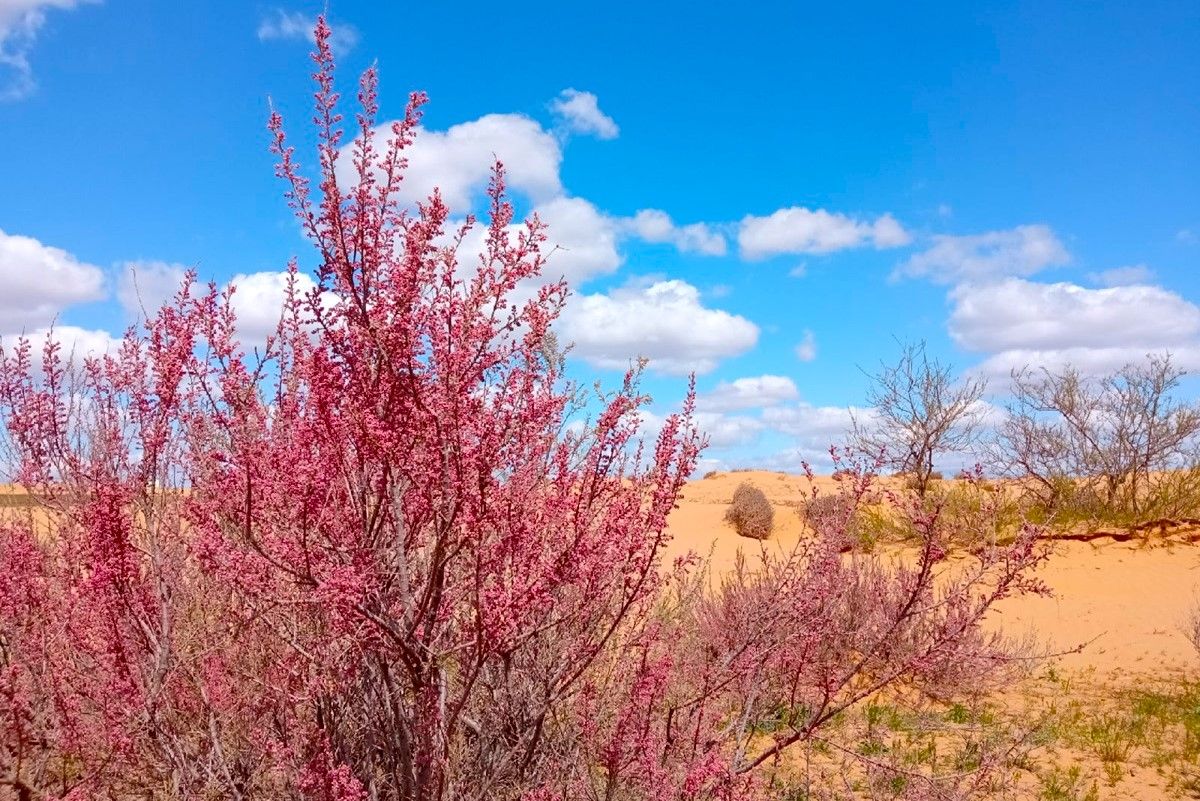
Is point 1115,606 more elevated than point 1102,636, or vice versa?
point 1115,606

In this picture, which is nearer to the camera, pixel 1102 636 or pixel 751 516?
pixel 1102 636

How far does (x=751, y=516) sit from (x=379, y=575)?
61.3ft

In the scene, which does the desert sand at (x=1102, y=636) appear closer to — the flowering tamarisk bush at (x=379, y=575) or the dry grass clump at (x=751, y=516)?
the dry grass clump at (x=751, y=516)

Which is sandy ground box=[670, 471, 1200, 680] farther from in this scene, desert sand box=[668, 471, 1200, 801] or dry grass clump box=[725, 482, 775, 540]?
dry grass clump box=[725, 482, 775, 540]

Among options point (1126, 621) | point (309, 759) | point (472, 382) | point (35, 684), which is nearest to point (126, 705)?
point (309, 759)

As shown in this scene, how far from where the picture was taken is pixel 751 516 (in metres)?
20.8

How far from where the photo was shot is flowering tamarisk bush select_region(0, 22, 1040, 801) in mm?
2459

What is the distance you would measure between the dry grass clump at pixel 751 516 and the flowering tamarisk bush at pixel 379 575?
15801 mm

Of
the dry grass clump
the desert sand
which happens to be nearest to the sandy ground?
the desert sand

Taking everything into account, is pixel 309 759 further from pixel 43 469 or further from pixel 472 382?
pixel 43 469

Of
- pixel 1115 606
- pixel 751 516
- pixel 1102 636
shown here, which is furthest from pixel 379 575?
pixel 751 516

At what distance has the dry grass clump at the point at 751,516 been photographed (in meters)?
20.6

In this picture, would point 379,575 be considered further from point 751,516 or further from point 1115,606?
point 751,516

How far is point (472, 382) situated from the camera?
2.55 meters
